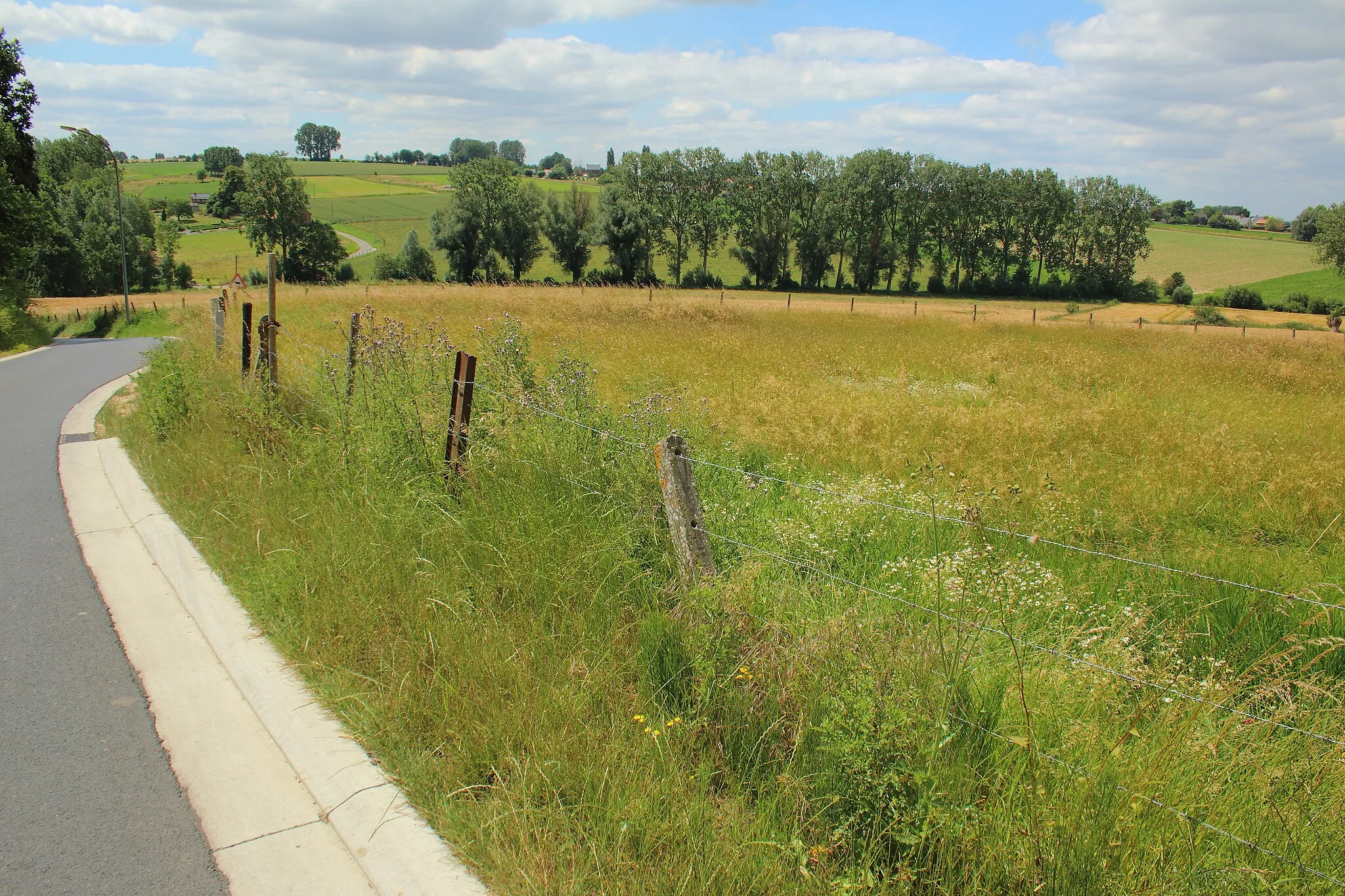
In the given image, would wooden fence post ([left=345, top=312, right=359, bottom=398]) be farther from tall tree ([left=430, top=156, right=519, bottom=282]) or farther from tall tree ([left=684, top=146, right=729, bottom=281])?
tall tree ([left=684, top=146, right=729, bottom=281])

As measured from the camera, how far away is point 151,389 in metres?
10.0

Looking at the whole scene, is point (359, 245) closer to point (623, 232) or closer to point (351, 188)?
point (623, 232)

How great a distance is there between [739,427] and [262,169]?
81838 millimetres

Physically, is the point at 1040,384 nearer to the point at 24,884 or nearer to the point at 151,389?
the point at 151,389

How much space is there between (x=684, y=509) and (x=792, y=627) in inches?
30.7

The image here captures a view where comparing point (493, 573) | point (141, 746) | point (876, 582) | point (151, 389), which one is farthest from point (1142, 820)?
point (151, 389)

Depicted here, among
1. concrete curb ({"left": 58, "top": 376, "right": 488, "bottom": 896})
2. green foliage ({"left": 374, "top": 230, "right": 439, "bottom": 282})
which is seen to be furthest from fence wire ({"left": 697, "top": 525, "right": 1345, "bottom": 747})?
green foliage ({"left": 374, "top": 230, "right": 439, "bottom": 282})

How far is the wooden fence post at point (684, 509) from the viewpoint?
4.05 meters

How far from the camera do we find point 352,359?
713 cm

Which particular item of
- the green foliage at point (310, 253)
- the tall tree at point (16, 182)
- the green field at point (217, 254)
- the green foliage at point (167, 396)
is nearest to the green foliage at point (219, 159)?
the green field at point (217, 254)

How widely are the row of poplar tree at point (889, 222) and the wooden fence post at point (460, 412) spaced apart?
3253 inches

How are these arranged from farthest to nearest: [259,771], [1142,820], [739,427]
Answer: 1. [739,427]
2. [259,771]
3. [1142,820]

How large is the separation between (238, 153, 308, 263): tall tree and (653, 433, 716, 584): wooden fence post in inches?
3284

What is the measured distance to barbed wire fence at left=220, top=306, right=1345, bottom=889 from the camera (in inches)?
105
